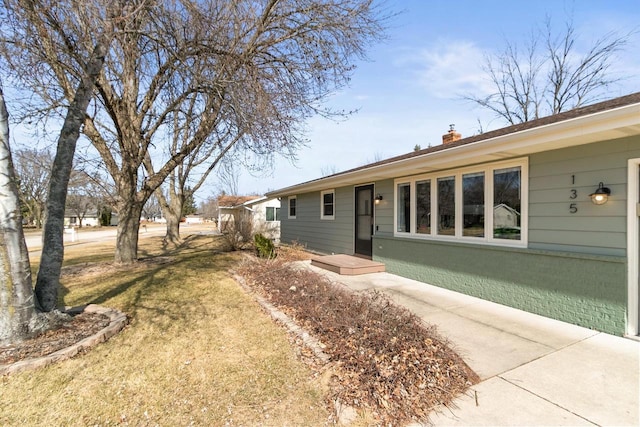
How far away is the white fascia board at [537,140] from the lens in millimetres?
3236

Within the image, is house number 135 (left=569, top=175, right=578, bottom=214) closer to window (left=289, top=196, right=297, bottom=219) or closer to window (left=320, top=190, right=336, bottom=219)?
window (left=320, top=190, right=336, bottom=219)

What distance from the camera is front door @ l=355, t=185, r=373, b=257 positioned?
27.7ft

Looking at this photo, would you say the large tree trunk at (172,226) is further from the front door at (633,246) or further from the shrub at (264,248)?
the front door at (633,246)

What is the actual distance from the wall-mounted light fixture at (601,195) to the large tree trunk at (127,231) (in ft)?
29.9

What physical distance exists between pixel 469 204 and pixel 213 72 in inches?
223

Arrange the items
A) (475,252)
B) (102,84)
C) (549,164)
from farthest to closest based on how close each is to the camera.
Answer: (102,84) < (475,252) < (549,164)

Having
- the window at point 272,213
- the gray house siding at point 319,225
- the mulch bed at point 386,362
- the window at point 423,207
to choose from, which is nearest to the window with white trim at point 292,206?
the gray house siding at point 319,225

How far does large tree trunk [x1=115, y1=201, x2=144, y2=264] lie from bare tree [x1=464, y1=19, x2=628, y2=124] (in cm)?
1800

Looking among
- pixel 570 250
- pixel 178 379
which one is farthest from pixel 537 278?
pixel 178 379

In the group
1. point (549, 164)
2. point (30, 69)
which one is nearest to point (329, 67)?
point (549, 164)

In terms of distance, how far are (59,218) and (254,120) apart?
3.46 meters

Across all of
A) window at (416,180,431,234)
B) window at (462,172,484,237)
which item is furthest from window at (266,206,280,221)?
window at (462,172,484,237)

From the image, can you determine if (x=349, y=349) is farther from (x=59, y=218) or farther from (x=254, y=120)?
(x=254, y=120)

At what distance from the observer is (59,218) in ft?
12.9
